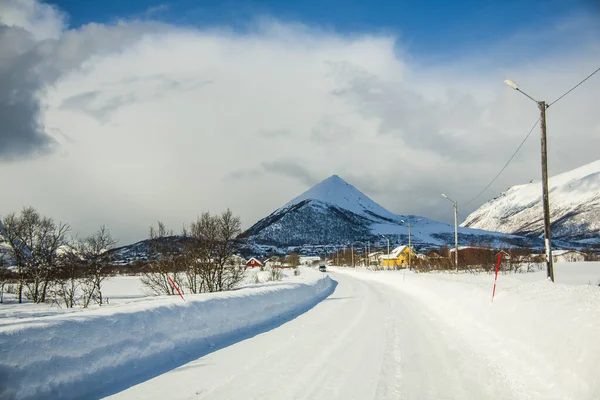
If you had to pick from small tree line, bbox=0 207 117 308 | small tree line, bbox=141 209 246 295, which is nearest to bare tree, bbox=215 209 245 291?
small tree line, bbox=141 209 246 295

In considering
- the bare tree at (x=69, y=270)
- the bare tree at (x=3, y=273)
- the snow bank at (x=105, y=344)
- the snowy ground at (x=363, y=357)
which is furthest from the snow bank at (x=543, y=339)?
the bare tree at (x=3, y=273)

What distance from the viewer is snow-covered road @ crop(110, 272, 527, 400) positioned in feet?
19.9

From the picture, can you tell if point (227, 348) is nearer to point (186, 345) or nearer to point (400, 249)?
point (186, 345)

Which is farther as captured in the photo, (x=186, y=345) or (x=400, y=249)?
(x=400, y=249)

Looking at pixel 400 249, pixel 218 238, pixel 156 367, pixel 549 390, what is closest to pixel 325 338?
pixel 156 367

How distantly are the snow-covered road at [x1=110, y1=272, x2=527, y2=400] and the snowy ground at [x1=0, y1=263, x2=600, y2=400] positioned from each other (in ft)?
0.06

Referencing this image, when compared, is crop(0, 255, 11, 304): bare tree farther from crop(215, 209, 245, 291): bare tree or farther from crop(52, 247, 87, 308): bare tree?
crop(215, 209, 245, 291): bare tree

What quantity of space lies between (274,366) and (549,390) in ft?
14.5

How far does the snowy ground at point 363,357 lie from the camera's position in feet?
19.4

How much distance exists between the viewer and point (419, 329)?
11.8 metres

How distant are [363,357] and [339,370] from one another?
113cm

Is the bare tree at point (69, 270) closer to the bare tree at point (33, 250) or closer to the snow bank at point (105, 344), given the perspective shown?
the bare tree at point (33, 250)

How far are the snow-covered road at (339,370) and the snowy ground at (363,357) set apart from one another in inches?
0.7

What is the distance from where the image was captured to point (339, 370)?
23.8ft
